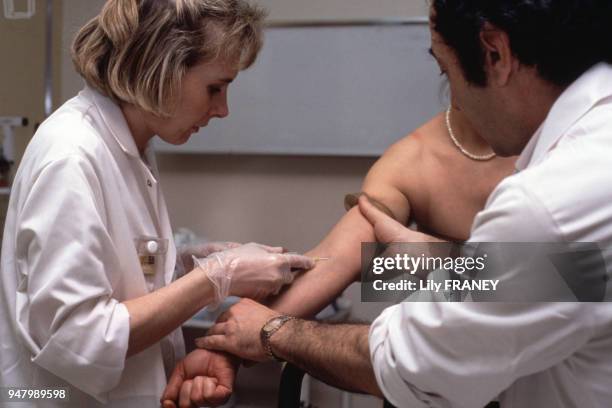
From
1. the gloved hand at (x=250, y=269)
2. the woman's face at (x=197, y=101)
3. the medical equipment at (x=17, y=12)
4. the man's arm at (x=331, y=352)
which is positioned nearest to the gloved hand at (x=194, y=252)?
the gloved hand at (x=250, y=269)

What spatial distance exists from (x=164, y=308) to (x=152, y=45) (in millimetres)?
477

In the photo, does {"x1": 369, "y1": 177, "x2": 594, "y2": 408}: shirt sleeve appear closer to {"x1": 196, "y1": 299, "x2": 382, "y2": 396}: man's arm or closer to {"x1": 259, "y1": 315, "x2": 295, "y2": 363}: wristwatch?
{"x1": 196, "y1": 299, "x2": 382, "y2": 396}: man's arm

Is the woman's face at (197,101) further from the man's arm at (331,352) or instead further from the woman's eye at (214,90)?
the man's arm at (331,352)

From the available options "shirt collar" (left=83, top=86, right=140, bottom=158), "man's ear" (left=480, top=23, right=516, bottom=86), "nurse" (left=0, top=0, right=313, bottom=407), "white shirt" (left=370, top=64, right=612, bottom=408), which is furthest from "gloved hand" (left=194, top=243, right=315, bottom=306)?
"man's ear" (left=480, top=23, right=516, bottom=86)

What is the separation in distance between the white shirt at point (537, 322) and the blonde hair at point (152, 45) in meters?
0.62

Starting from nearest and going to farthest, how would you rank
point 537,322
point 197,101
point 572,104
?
point 537,322
point 572,104
point 197,101

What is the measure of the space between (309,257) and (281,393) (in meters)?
0.45

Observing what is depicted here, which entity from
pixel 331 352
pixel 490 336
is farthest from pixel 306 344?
pixel 490 336

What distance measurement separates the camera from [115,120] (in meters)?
1.21

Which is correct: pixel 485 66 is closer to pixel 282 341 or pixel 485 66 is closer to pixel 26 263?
pixel 282 341

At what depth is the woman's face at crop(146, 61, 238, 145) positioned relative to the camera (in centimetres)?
122

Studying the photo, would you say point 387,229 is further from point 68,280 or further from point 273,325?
point 68,280

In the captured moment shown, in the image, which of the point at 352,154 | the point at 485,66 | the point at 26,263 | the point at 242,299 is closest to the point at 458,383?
the point at 485,66

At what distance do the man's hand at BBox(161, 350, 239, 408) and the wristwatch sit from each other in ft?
0.37
